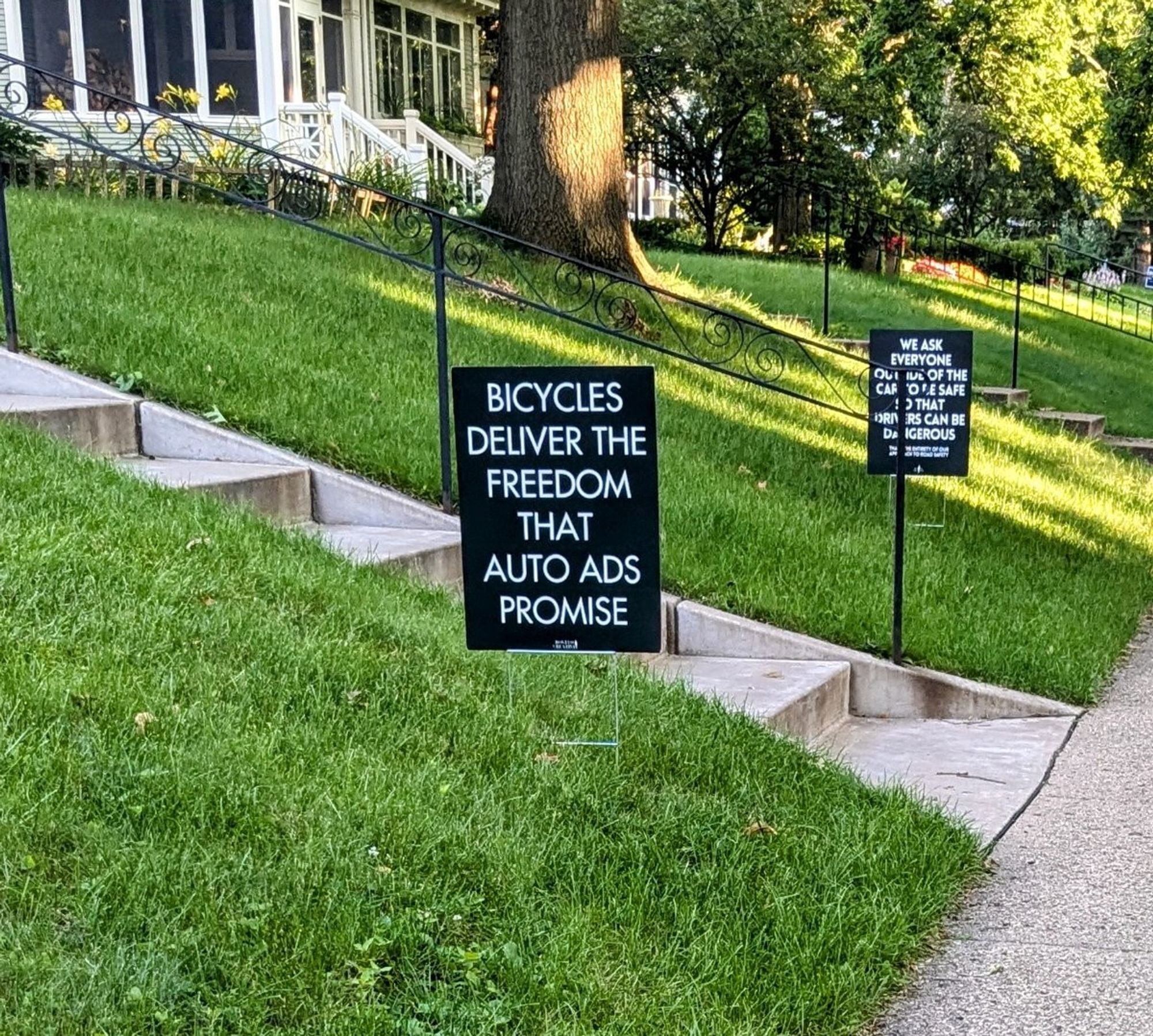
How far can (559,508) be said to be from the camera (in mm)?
4184

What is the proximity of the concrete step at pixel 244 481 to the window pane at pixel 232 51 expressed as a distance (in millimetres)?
14558

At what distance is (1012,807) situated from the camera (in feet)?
15.3

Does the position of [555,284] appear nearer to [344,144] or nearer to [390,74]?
[344,144]

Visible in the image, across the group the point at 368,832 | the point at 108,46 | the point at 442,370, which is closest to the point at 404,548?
the point at 442,370

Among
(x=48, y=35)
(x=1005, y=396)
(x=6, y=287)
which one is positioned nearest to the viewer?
(x=6, y=287)

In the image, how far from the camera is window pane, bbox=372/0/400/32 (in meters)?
24.4

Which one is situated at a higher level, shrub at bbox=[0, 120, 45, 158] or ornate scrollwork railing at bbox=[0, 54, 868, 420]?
shrub at bbox=[0, 120, 45, 158]

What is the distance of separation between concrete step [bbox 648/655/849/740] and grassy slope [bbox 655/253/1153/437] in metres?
8.20

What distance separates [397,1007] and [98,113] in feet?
62.1

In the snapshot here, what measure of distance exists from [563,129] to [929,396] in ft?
15.6

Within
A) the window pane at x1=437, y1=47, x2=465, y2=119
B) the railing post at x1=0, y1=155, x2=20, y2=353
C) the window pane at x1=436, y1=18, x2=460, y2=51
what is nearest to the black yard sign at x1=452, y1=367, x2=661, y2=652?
the railing post at x1=0, y1=155, x2=20, y2=353

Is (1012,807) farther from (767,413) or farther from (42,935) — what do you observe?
(767,413)

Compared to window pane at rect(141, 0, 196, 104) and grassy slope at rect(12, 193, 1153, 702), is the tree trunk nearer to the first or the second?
grassy slope at rect(12, 193, 1153, 702)

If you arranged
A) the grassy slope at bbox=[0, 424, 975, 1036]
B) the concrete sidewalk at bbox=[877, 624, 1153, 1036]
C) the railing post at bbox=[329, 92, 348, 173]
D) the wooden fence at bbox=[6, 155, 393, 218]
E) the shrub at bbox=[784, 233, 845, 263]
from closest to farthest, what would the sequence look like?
the grassy slope at bbox=[0, 424, 975, 1036] < the concrete sidewalk at bbox=[877, 624, 1153, 1036] < the wooden fence at bbox=[6, 155, 393, 218] < the railing post at bbox=[329, 92, 348, 173] < the shrub at bbox=[784, 233, 845, 263]
